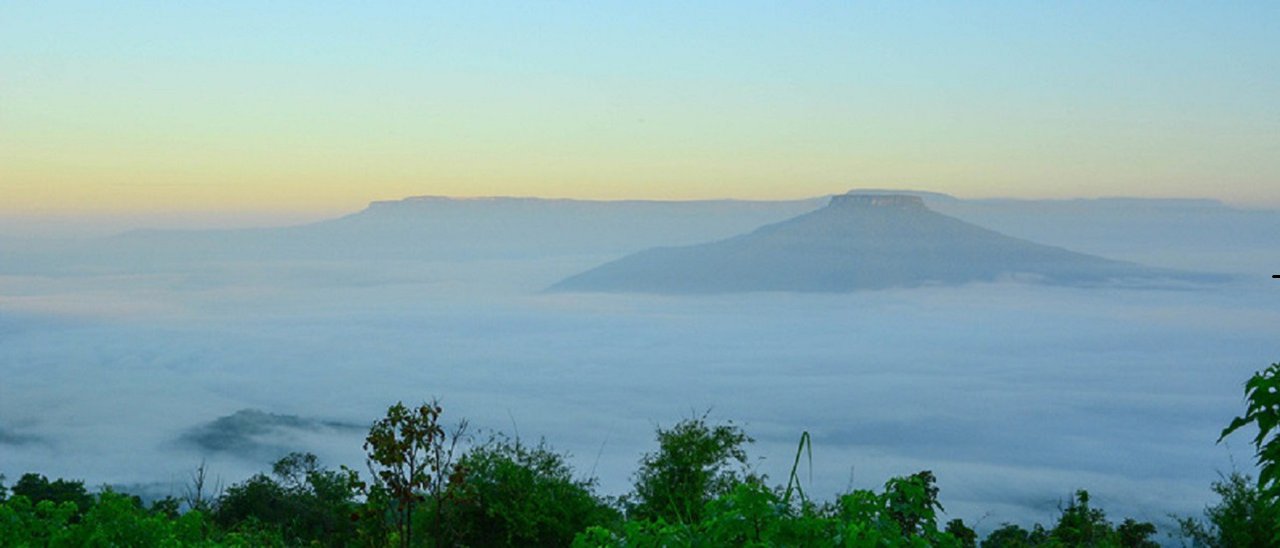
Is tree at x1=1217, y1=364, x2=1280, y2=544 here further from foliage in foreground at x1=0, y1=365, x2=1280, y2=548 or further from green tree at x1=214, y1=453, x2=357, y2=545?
green tree at x1=214, y1=453, x2=357, y2=545

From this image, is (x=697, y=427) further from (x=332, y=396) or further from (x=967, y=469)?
(x=332, y=396)

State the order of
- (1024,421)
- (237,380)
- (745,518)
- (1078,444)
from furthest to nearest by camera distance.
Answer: (237,380), (1024,421), (1078,444), (745,518)

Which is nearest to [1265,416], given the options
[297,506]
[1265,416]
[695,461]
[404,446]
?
[1265,416]

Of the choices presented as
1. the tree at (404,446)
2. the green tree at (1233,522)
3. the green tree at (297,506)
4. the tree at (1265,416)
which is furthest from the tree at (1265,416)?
the green tree at (297,506)

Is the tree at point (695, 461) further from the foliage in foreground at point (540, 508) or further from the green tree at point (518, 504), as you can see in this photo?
the green tree at point (518, 504)

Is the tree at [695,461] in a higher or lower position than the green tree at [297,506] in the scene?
higher

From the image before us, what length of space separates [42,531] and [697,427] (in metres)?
13.5

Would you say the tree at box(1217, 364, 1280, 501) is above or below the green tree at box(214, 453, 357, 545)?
above

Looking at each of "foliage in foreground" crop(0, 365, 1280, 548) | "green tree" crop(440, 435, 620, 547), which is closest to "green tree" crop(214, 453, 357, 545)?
"foliage in foreground" crop(0, 365, 1280, 548)

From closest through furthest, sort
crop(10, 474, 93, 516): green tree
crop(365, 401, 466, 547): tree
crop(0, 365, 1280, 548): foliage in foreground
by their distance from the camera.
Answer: crop(0, 365, 1280, 548): foliage in foreground
crop(365, 401, 466, 547): tree
crop(10, 474, 93, 516): green tree

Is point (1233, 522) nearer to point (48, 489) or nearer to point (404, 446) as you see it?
point (404, 446)

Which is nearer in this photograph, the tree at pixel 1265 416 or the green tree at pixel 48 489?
the tree at pixel 1265 416

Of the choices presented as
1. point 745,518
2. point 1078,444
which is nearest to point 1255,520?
point 745,518

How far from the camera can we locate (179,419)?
158500 millimetres
